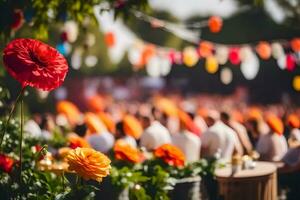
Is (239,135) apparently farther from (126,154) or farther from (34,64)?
(34,64)

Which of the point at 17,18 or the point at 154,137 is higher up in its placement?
the point at 17,18

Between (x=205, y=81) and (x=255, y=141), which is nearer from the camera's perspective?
(x=255, y=141)

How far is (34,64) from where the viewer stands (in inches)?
122

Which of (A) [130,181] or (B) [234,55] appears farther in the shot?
(B) [234,55]

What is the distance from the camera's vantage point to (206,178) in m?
5.86

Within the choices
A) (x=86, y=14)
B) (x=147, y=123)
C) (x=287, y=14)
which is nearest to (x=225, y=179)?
(x=86, y=14)

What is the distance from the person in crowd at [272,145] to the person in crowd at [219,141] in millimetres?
892

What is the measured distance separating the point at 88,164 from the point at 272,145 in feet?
19.2

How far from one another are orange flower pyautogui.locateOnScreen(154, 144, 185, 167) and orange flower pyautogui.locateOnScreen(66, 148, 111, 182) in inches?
78.5

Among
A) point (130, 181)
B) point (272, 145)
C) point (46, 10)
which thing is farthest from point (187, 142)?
point (46, 10)

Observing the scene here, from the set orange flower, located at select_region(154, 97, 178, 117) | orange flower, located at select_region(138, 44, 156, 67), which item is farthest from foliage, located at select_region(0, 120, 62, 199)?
orange flower, located at select_region(138, 44, 156, 67)

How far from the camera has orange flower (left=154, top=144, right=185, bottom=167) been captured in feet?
17.0

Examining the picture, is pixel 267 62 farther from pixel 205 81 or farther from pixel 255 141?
pixel 255 141

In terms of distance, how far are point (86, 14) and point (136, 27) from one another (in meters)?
62.8
